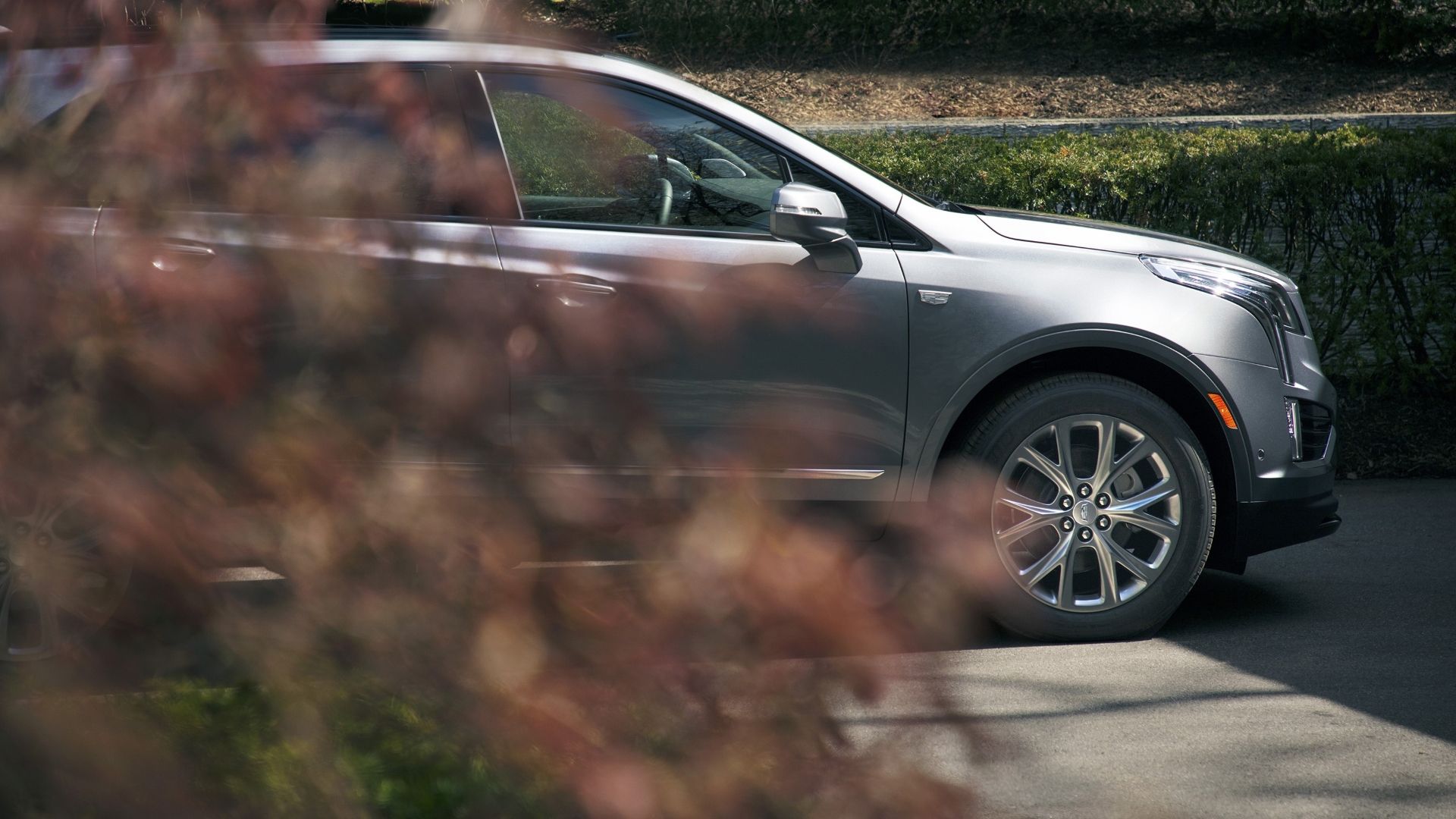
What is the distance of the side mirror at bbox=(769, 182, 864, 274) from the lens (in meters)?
4.15

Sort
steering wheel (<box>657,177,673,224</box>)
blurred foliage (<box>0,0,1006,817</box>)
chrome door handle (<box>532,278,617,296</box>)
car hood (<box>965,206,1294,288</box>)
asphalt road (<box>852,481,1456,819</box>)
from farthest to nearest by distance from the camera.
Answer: car hood (<box>965,206,1294,288</box>) → steering wheel (<box>657,177,673,224</box>) → asphalt road (<box>852,481,1456,819</box>) → chrome door handle (<box>532,278,617,296</box>) → blurred foliage (<box>0,0,1006,817</box>)

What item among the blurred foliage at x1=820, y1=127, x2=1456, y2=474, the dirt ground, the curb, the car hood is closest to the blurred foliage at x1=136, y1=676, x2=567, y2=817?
the car hood

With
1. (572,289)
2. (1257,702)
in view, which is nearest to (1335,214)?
(1257,702)

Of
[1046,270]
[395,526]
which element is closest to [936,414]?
[1046,270]

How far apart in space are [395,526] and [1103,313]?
354cm

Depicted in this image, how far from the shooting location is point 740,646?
1215 mm

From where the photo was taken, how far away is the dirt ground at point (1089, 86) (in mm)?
15609

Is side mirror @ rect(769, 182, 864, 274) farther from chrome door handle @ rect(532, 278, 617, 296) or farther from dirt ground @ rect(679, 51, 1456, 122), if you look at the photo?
dirt ground @ rect(679, 51, 1456, 122)

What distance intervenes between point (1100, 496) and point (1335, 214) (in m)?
3.78

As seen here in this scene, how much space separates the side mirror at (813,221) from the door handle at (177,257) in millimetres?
2911

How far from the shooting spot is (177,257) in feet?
4.26

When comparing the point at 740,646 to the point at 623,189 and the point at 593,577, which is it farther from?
the point at 623,189

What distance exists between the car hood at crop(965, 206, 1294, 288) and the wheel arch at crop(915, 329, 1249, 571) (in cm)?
34

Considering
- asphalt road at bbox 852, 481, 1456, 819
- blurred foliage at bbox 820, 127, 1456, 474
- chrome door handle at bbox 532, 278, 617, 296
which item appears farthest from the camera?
blurred foliage at bbox 820, 127, 1456, 474
